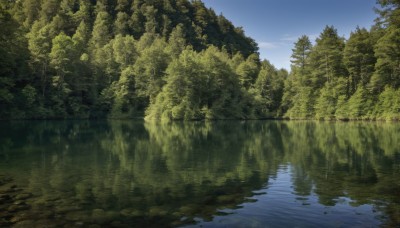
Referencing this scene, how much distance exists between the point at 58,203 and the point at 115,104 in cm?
8119

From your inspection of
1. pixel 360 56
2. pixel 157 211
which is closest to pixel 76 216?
pixel 157 211

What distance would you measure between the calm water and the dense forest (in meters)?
44.0

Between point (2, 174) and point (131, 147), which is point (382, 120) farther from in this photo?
point (2, 174)

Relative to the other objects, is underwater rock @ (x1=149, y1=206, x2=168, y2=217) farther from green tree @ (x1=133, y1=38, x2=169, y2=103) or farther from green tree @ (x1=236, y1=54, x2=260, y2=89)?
green tree @ (x1=236, y1=54, x2=260, y2=89)

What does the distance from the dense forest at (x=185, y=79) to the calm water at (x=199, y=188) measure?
44.0 metres

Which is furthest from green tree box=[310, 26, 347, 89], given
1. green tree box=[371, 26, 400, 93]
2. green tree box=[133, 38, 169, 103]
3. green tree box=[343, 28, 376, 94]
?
green tree box=[133, 38, 169, 103]

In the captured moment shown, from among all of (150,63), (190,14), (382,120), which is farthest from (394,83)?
(190,14)

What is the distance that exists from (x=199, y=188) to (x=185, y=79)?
238 feet

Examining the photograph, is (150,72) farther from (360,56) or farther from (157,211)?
(157,211)

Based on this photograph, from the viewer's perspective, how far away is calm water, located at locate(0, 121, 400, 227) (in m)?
11.1

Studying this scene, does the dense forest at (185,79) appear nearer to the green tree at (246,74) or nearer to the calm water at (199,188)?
the green tree at (246,74)

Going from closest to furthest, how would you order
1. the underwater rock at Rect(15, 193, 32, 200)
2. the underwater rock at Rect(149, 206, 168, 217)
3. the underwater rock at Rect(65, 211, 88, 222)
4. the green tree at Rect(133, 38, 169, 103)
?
the underwater rock at Rect(65, 211, 88, 222) < the underwater rock at Rect(149, 206, 168, 217) < the underwater rock at Rect(15, 193, 32, 200) < the green tree at Rect(133, 38, 169, 103)

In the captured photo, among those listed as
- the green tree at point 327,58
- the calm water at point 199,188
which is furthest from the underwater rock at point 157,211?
the green tree at point 327,58

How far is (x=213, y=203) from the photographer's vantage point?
12891 millimetres
